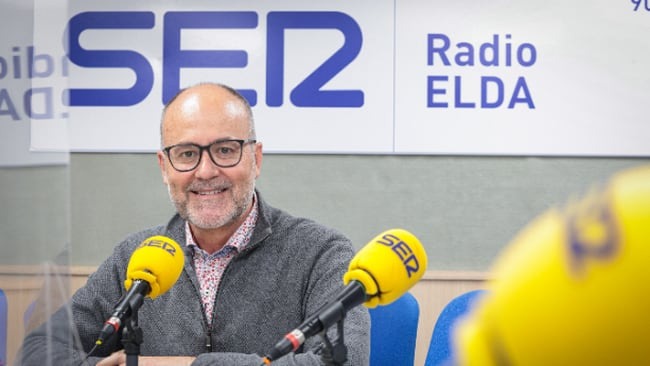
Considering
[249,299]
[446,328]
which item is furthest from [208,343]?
[446,328]

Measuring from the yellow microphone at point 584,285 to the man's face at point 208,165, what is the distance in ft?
6.24

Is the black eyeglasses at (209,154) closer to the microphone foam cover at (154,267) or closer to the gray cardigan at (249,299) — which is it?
the gray cardigan at (249,299)

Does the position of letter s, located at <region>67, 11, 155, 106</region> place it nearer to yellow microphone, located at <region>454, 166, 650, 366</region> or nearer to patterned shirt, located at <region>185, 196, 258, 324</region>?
patterned shirt, located at <region>185, 196, 258, 324</region>

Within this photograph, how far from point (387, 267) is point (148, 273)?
0.57 meters

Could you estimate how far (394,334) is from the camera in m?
2.59

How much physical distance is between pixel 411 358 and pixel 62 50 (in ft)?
5.41

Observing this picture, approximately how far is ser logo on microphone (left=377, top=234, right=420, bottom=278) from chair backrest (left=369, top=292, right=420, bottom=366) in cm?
124

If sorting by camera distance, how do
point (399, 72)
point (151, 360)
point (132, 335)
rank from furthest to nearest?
point (399, 72) < point (151, 360) < point (132, 335)

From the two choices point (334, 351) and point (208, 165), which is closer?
point (334, 351)

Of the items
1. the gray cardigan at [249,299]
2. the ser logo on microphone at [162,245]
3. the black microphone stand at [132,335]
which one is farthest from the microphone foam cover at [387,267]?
→ the gray cardigan at [249,299]

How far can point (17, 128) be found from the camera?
4.01ft

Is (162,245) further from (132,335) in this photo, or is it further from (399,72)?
(399,72)

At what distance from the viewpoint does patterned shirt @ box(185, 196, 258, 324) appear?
2240 millimetres

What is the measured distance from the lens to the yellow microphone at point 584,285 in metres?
0.32
